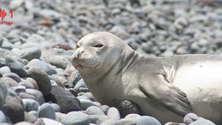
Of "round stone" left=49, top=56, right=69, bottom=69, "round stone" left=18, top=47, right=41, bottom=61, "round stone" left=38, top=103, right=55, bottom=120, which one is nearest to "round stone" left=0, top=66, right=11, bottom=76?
"round stone" left=38, top=103, right=55, bottom=120

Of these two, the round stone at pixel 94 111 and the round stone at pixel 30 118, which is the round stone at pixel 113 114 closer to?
the round stone at pixel 94 111

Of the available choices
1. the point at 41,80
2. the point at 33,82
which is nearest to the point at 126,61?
the point at 41,80

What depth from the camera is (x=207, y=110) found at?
3.62 metres

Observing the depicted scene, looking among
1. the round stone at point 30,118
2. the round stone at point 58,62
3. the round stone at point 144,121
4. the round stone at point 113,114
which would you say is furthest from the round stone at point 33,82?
the round stone at point 58,62

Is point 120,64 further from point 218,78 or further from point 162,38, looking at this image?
point 162,38

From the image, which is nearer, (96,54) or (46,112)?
(46,112)

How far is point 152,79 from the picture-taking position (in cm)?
379

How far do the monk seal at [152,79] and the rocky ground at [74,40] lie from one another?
0.22 m

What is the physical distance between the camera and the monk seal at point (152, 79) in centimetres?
361

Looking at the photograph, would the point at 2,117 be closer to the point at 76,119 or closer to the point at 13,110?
the point at 13,110

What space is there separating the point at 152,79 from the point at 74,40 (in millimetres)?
6279

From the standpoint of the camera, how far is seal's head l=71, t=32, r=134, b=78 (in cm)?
398

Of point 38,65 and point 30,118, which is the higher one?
point 30,118

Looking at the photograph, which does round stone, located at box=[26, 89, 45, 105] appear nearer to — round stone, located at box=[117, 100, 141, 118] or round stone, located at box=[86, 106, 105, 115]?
round stone, located at box=[86, 106, 105, 115]
